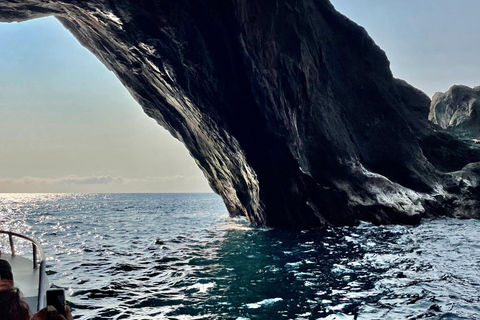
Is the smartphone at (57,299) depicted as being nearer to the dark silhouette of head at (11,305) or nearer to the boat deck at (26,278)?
the dark silhouette of head at (11,305)

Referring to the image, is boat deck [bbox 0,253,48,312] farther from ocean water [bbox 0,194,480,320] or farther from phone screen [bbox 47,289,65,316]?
phone screen [bbox 47,289,65,316]

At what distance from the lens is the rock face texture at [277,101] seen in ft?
52.9

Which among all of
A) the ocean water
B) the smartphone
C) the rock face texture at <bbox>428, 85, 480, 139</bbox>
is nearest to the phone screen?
the smartphone

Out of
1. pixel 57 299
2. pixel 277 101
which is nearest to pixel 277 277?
pixel 57 299

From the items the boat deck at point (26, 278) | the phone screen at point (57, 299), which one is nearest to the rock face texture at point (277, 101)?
the boat deck at point (26, 278)

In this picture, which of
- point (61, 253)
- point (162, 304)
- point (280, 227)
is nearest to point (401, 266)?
point (162, 304)

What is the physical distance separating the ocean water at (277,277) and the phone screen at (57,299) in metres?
4.73

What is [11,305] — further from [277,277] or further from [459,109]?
[459,109]

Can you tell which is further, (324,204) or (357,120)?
(357,120)

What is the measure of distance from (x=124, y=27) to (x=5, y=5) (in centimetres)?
533

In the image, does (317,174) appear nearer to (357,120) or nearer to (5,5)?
(357,120)

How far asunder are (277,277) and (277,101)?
1180 centimetres

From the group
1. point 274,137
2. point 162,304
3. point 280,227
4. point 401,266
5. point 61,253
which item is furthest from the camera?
point 280,227

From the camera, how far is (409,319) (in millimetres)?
6590
